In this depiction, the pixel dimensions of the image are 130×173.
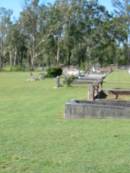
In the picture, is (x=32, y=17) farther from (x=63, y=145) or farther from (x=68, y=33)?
(x=63, y=145)

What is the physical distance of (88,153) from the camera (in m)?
6.28

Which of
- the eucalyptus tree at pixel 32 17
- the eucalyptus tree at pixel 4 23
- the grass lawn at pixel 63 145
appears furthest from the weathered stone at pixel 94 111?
the eucalyptus tree at pixel 4 23

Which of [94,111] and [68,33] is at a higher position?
[68,33]

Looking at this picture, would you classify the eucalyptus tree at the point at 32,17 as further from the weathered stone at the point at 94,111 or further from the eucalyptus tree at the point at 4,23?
the weathered stone at the point at 94,111

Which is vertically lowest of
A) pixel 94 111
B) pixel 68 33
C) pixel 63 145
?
pixel 63 145

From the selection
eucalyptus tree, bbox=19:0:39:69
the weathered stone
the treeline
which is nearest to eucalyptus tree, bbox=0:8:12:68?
the treeline

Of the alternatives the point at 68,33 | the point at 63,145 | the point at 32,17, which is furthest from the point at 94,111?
the point at 68,33

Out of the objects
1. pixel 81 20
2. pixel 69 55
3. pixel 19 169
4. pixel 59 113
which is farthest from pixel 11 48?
pixel 19 169

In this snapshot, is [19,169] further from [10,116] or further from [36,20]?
[36,20]

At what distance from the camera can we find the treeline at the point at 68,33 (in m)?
67.1

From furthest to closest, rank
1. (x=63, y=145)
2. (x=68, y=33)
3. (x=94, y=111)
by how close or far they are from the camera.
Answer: (x=68, y=33), (x=94, y=111), (x=63, y=145)

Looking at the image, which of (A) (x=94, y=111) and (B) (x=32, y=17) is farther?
(B) (x=32, y=17)

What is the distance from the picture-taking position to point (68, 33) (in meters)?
73.3

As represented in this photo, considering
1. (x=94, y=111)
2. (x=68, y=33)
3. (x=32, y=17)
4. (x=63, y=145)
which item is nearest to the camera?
(x=63, y=145)
